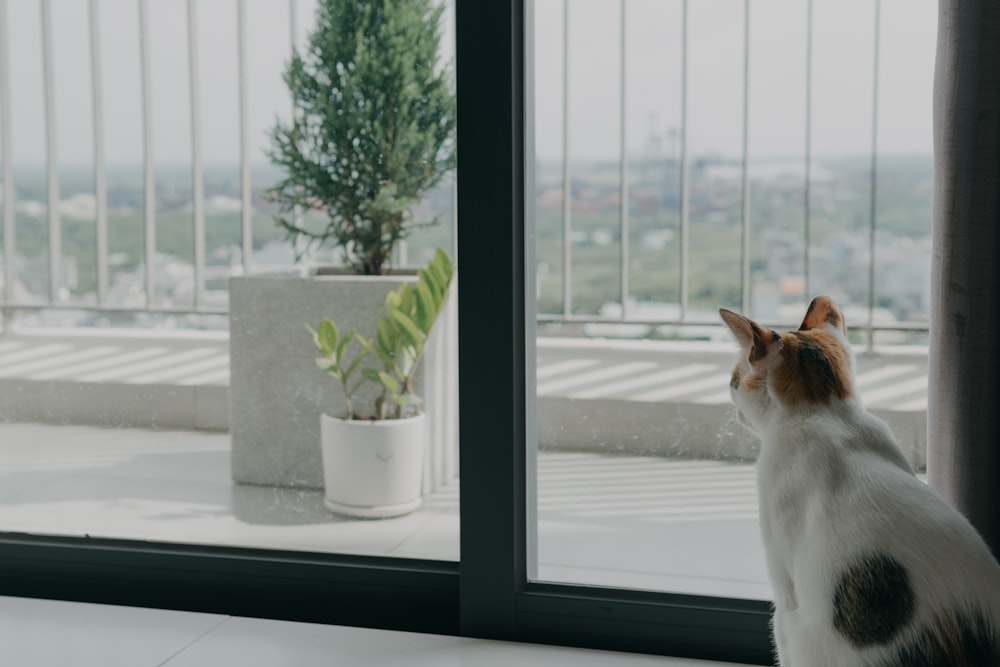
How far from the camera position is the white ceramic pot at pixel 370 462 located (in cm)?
207

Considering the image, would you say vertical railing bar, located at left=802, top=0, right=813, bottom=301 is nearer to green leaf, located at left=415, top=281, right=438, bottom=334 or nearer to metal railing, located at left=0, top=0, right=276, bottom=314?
green leaf, located at left=415, top=281, right=438, bottom=334

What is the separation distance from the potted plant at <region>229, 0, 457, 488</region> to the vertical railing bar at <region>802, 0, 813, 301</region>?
639mm

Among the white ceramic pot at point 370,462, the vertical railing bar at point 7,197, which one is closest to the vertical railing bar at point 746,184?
the white ceramic pot at point 370,462

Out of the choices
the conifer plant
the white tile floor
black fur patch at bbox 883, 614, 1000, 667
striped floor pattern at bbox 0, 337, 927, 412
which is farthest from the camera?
the conifer plant

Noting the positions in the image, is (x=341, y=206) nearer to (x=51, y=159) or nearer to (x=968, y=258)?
(x=51, y=159)

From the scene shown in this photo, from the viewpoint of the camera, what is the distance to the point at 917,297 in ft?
5.79

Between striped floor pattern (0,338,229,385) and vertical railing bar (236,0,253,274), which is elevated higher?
vertical railing bar (236,0,253,274)

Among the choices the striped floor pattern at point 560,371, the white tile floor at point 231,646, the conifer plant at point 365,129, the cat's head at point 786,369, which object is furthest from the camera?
the conifer plant at point 365,129

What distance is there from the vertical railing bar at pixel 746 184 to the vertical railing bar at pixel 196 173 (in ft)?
3.41

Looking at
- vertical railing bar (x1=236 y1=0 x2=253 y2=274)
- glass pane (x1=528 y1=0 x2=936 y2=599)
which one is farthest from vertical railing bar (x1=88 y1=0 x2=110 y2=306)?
glass pane (x1=528 y1=0 x2=936 y2=599)

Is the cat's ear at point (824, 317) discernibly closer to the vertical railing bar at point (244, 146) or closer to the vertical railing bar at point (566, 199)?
the vertical railing bar at point (566, 199)

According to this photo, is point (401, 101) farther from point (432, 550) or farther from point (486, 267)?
point (432, 550)

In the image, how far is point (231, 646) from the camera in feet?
5.77

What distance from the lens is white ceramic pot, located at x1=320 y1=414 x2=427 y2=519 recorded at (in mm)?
2072
